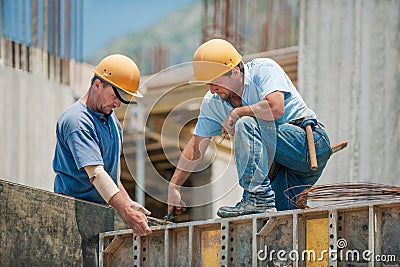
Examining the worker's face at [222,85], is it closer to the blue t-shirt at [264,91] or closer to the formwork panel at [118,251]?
the blue t-shirt at [264,91]

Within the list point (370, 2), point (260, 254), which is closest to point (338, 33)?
point (370, 2)

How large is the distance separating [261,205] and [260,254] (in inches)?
19.7

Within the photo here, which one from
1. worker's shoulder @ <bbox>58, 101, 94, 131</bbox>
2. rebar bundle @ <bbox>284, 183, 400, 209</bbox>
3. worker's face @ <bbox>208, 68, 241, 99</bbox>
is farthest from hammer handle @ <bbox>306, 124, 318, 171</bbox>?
worker's shoulder @ <bbox>58, 101, 94, 131</bbox>

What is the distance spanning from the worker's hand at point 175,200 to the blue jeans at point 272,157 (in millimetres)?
934

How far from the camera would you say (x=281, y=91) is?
33.1 ft

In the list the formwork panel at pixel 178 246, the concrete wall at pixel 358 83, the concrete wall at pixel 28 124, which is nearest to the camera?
the formwork panel at pixel 178 246

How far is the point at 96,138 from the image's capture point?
34.5 ft

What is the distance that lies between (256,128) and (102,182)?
156 cm

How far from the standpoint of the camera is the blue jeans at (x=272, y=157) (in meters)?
9.75

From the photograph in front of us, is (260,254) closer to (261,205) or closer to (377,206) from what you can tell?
(261,205)

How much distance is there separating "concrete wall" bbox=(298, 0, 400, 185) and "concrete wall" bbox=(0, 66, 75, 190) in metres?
5.41

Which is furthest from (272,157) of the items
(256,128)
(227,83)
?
(227,83)

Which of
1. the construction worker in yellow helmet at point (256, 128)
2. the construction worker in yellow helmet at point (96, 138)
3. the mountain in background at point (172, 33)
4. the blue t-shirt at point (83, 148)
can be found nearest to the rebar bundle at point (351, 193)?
the construction worker in yellow helmet at point (256, 128)

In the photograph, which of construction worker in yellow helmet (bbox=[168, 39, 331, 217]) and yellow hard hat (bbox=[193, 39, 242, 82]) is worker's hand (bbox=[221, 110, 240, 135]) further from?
yellow hard hat (bbox=[193, 39, 242, 82])
